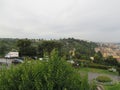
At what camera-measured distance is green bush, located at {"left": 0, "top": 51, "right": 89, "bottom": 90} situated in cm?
922

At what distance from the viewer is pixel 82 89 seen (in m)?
9.31

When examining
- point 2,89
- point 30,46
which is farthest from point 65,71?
point 30,46

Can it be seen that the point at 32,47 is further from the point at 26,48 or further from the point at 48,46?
the point at 48,46

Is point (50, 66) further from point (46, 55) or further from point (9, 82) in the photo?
point (9, 82)

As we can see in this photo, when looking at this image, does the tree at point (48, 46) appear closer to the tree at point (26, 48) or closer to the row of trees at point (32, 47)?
the row of trees at point (32, 47)

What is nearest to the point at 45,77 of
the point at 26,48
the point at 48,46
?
the point at 48,46

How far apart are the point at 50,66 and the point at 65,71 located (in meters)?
0.68

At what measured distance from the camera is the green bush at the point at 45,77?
9220 millimetres

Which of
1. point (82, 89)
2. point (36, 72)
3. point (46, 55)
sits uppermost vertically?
point (46, 55)

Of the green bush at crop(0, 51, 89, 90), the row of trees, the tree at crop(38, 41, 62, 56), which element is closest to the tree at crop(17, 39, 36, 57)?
the row of trees

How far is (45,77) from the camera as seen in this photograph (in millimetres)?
9141

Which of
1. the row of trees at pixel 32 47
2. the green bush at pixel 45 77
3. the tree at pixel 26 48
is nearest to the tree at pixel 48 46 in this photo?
the row of trees at pixel 32 47

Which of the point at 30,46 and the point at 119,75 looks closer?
the point at 119,75

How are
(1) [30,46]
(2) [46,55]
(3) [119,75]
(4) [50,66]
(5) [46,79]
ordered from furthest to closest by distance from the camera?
(1) [30,46] → (3) [119,75] → (2) [46,55] → (4) [50,66] → (5) [46,79]
